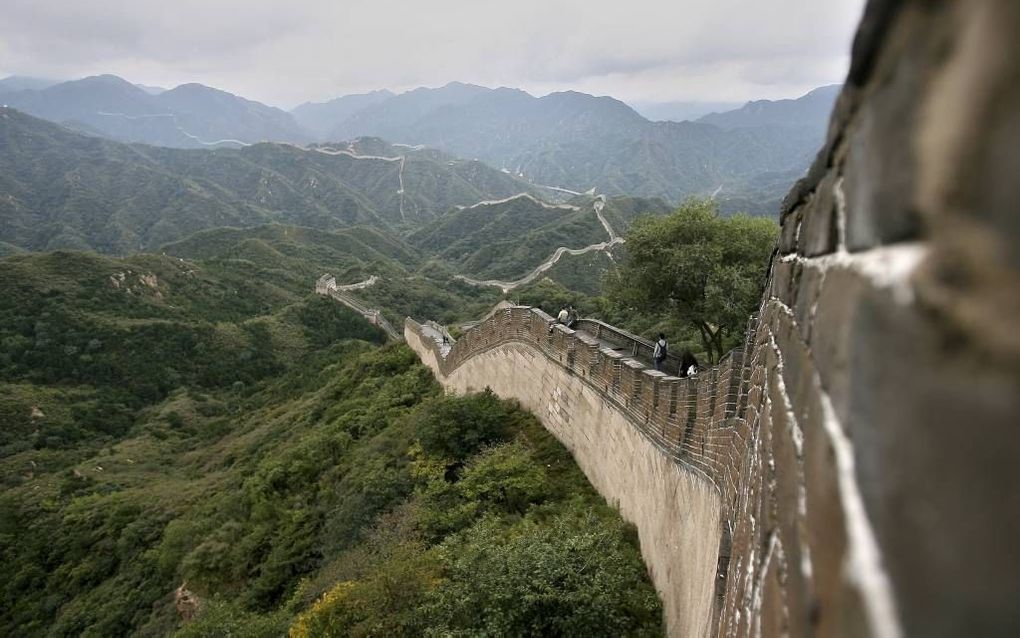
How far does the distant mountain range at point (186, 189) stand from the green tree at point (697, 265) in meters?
125

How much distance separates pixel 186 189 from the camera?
488 ft

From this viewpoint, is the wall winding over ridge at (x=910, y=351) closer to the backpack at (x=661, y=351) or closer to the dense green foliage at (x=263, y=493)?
the dense green foliage at (x=263, y=493)

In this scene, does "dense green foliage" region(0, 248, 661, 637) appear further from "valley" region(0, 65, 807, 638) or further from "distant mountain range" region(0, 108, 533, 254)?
"distant mountain range" region(0, 108, 533, 254)

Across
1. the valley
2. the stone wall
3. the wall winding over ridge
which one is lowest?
the valley

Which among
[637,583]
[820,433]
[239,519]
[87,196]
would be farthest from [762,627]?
[87,196]

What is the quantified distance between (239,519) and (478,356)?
7.21 meters

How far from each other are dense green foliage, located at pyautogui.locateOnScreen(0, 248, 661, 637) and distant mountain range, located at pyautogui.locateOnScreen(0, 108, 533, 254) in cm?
8411

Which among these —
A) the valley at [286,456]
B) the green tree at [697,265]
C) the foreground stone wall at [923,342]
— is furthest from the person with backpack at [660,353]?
the foreground stone wall at [923,342]

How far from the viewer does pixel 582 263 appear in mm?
70562

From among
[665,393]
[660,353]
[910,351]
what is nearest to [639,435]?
[665,393]

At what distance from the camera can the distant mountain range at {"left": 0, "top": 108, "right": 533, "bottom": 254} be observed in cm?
12606

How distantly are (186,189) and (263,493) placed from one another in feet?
511

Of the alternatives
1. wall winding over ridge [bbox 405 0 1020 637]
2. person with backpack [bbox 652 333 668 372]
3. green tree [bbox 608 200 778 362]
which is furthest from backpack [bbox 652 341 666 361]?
wall winding over ridge [bbox 405 0 1020 637]

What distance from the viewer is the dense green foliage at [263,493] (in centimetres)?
671
